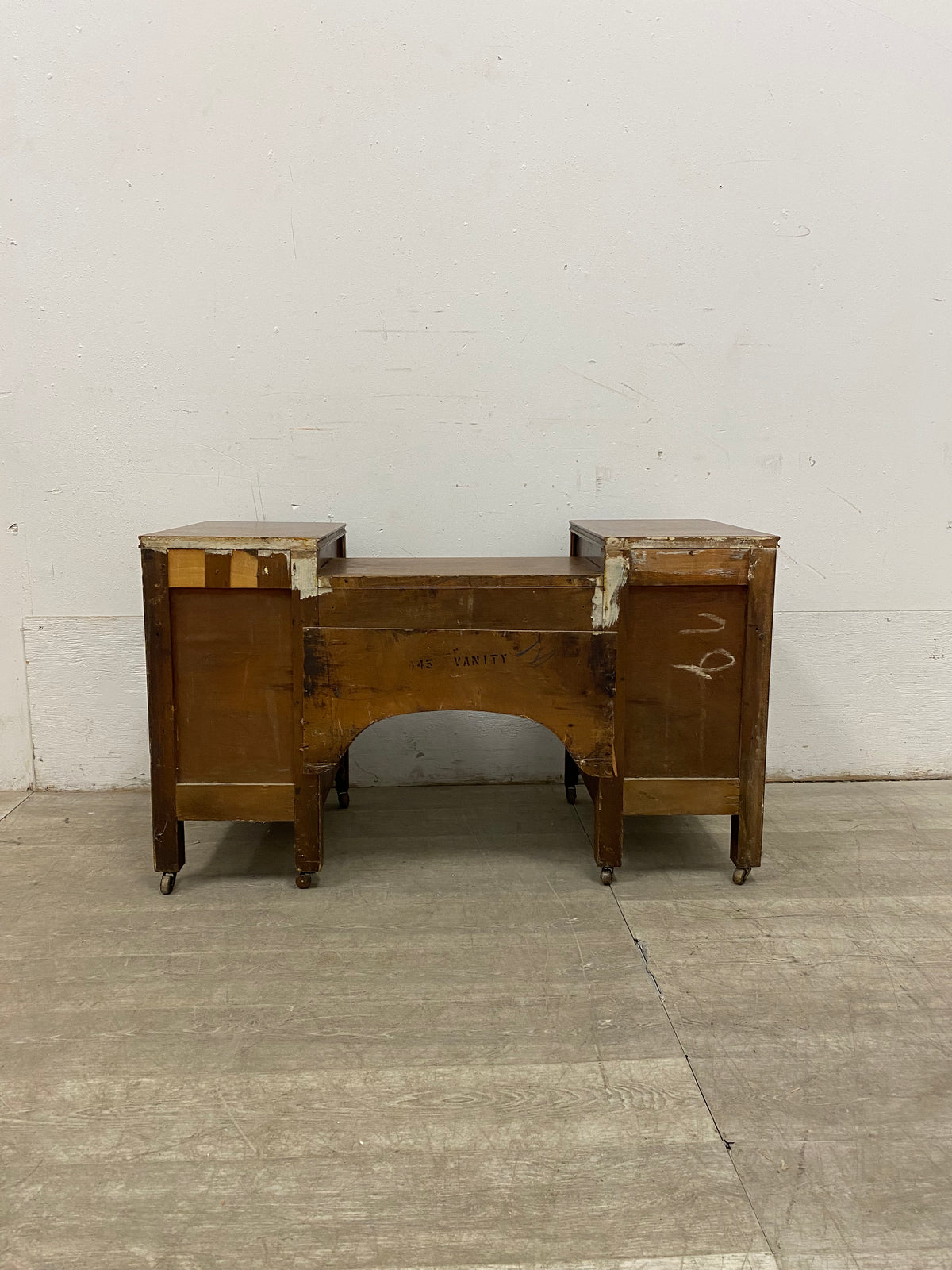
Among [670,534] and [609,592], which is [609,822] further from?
[670,534]

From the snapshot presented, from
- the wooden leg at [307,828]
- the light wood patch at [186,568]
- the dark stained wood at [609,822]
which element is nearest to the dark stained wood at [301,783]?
the wooden leg at [307,828]

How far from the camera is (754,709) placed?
206 centimetres

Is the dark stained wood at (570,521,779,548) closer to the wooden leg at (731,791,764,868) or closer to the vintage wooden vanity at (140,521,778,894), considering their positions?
the vintage wooden vanity at (140,521,778,894)

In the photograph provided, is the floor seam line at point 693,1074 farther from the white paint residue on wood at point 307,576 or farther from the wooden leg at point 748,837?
the white paint residue on wood at point 307,576

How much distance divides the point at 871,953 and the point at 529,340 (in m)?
1.83

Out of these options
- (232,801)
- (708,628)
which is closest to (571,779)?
(708,628)

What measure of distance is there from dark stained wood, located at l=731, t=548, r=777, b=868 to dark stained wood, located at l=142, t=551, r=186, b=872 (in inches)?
52.2

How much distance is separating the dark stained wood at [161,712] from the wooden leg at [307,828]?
28 cm

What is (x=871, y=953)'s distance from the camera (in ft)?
5.85

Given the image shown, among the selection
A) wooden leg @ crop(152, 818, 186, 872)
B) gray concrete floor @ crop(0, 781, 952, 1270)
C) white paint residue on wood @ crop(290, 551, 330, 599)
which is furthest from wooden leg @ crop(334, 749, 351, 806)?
white paint residue on wood @ crop(290, 551, 330, 599)

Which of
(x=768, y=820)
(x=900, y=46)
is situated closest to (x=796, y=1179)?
(x=768, y=820)

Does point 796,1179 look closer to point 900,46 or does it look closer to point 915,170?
point 915,170

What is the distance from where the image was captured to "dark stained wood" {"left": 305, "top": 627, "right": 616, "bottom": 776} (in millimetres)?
1996

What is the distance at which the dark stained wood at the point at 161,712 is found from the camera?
6.44 feet
